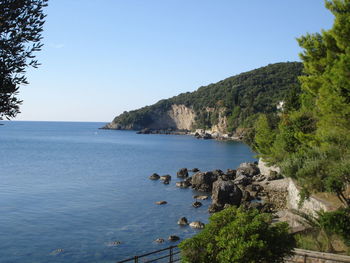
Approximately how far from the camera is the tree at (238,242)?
896 cm

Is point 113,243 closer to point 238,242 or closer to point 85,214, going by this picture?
point 85,214

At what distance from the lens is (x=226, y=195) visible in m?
33.9

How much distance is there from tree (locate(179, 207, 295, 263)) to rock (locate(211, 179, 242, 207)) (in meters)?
23.6

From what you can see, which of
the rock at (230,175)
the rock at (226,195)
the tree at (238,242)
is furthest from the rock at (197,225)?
the rock at (230,175)

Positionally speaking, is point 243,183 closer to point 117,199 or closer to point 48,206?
point 117,199

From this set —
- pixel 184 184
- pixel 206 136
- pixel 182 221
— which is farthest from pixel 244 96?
pixel 182 221

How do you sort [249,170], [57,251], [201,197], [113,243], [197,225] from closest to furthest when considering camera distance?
[57,251] < [113,243] < [197,225] < [201,197] < [249,170]

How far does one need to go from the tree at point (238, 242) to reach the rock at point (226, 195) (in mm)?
23636

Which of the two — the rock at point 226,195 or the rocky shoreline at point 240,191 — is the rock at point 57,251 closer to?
the rocky shoreline at point 240,191

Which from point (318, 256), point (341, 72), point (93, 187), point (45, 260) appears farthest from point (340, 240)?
point (93, 187)

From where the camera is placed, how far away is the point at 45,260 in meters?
20.7

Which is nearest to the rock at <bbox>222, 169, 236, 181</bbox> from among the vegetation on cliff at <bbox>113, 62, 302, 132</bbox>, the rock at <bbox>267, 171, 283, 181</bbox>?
the rock at <bbox>267, 171, 283, 181</bbox>

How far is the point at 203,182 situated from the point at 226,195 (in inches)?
361

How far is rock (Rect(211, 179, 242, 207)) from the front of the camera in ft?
110
